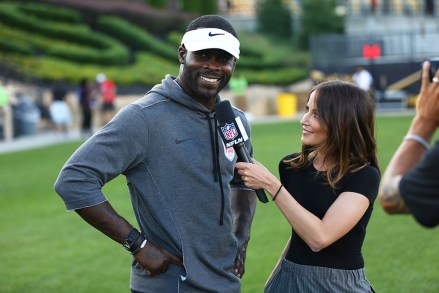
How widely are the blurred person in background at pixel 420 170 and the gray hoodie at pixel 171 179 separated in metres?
1.18

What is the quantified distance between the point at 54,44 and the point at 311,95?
33849mm

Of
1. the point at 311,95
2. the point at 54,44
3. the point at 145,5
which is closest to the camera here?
the point at 311,95

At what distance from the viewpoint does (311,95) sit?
415 cm

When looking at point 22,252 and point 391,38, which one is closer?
point 22,252

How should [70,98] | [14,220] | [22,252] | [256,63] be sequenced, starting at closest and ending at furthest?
[22,252] < [14,220] < [70,98] < [256,63]

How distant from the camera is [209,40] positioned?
13.5 feet

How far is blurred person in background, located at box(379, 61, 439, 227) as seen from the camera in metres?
2.82

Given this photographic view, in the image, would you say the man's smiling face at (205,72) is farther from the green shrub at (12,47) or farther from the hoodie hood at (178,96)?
the green shrub at (12,47)

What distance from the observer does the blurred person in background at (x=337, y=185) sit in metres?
3.99

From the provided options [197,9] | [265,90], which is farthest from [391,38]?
[197,9]

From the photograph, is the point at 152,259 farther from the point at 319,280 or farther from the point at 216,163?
the point at 319,280

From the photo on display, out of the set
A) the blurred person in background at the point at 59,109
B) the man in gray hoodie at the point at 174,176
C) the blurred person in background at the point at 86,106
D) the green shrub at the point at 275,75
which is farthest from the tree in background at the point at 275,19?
the man in gray hoodie at the point at 174,176

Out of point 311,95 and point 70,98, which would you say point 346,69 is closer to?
point 70,98

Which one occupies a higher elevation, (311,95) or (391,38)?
(311,95)
